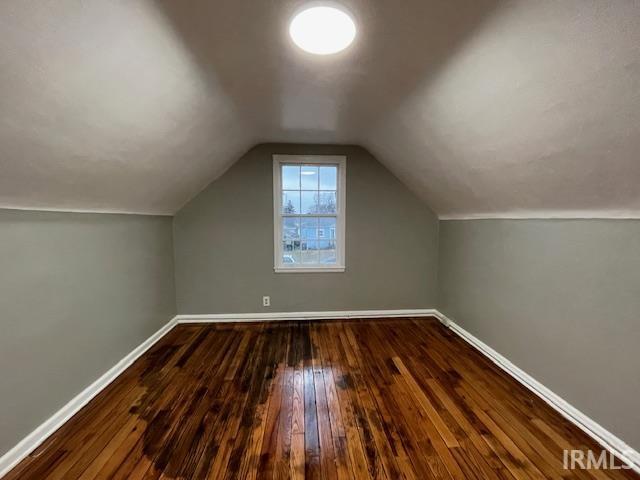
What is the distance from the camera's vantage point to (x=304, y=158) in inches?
131

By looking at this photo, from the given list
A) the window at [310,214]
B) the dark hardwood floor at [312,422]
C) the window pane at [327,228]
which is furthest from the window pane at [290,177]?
the dark hardwood floor at [312,422]

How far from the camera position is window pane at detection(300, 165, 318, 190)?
342cm

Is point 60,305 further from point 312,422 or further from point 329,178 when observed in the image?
point 329,178

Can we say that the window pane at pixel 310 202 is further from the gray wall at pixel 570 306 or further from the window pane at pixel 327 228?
the gray wall at pixel 570 306

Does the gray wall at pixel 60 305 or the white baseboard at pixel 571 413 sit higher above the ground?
the gray wall at pixel 60 305

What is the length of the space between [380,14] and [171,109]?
127cm

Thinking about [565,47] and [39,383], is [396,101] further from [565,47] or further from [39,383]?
[39,383]

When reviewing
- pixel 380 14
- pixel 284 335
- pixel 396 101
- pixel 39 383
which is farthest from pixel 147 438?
pixel 396 101

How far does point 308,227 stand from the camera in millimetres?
3479

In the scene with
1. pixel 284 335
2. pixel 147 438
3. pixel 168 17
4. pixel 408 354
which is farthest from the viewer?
pixel 284 335

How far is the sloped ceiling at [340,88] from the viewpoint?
99cm

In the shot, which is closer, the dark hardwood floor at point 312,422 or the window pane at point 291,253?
the dark hardwood floor at point 312,422

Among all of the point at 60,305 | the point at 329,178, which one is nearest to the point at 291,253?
the point at 329,178

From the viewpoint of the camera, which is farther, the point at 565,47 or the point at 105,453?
the point at 105,453
